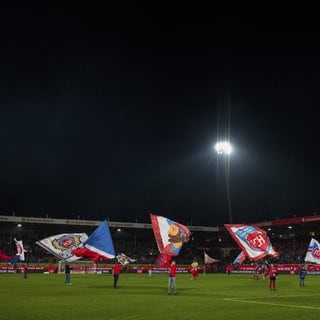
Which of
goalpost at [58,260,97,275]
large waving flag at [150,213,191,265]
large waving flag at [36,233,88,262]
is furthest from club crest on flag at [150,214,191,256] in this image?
goalpost at [58,260,97,275]

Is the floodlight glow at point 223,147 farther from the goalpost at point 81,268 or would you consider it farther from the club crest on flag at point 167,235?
the club crest on flag at point 167,235

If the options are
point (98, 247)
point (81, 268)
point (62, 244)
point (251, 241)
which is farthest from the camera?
point (81, 268)

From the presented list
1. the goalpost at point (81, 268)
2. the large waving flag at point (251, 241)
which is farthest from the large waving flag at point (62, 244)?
the large waving flag at point (251, 241)

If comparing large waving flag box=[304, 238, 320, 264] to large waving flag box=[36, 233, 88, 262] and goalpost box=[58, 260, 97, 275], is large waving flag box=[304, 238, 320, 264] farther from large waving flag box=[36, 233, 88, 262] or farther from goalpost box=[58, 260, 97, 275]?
goalpost box=[58, 260, 97, 275]

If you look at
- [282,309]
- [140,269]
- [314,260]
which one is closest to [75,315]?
[282,309]

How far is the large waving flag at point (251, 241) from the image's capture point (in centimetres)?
3588

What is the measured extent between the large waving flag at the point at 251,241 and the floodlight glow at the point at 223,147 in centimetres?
3171

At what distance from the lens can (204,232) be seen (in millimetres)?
107438

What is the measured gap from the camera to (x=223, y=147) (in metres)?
68.6

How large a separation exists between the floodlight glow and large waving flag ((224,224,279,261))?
31.7 meters

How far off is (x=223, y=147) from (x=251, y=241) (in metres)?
33.2

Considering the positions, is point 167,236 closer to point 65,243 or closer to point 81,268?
point 65,243

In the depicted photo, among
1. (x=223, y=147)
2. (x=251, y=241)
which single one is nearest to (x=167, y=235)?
(x=251, y=241)

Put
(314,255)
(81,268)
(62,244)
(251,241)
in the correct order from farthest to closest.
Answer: (81,268) → (62,244) → (314,255) → (251,241)
